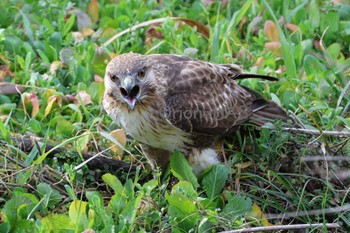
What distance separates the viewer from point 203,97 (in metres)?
5.80

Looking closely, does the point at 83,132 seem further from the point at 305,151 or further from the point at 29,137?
the point at 305,151

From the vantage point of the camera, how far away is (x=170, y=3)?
26.4ft

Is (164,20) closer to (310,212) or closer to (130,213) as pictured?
(310,212)

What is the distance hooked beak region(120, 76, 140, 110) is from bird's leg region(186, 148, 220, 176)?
0.56 metres

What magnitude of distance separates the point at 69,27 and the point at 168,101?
214 centimetres

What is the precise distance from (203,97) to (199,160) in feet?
1.44

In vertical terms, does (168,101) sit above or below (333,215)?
above

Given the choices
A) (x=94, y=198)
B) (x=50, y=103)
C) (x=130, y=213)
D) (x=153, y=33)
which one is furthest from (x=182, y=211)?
(x=153, y=33)

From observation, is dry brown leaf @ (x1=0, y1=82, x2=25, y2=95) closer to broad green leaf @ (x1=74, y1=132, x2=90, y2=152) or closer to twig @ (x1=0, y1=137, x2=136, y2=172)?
twig @ (x1=0, y1=137, x2=136, y2=172)

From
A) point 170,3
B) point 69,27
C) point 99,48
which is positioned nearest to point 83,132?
point 99,48

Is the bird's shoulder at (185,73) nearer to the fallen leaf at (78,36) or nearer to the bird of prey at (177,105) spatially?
the bird of prey at (177,105)

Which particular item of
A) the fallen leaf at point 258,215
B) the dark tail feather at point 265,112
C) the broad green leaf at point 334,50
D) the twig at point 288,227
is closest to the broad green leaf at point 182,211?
the twig at point 288,227

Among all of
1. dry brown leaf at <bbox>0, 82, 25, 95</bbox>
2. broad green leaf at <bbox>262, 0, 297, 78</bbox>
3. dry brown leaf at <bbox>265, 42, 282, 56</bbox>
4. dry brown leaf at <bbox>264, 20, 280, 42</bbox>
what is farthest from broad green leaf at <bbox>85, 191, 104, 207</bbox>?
dry brown leaf at <bbox>264, 20, 280, 42</bbox>

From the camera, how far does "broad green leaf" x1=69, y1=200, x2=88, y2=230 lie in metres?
4.71
